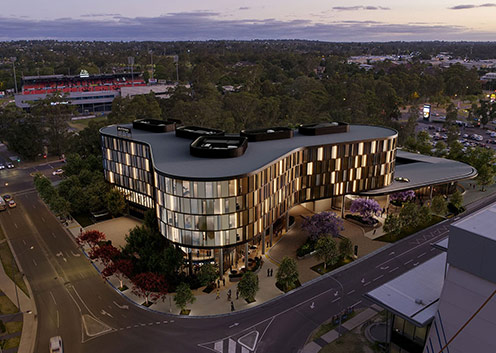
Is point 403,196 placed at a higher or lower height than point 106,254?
higher

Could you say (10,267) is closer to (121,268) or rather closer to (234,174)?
(121,268)

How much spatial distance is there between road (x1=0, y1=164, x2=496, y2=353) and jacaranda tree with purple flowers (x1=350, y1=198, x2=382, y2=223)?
8798mm

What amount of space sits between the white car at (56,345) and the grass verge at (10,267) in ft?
51.0

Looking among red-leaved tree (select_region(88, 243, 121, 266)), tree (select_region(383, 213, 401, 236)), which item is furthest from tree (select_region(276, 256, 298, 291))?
red-leaved tree (select_region(88, 243, 121, 266))

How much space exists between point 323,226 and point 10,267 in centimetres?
5387

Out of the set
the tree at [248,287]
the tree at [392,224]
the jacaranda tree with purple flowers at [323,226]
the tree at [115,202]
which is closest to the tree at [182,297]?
the tree at [248,287]

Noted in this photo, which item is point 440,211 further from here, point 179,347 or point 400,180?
point 179,347

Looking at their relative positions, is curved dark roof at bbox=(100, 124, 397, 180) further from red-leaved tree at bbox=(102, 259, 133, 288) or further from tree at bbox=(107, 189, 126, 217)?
red-leaved tree at bbox=(102, 259, 133, 288)

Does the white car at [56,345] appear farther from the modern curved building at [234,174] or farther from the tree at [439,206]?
the tree at [439,206]

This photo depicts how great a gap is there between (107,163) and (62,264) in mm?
28508

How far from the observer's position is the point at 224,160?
2496 inches

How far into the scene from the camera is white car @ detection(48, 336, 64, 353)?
4434 cm

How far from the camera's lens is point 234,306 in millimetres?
53938

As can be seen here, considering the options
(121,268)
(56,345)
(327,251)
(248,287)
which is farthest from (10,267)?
(327,251)
